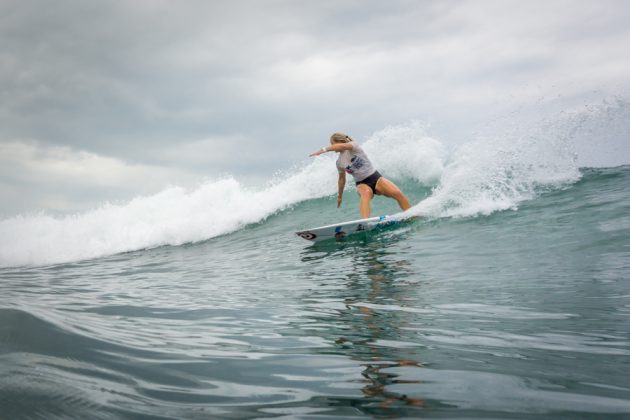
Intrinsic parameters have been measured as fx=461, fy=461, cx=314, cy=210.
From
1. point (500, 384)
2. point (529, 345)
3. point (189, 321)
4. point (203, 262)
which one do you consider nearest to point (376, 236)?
point (203, 262)

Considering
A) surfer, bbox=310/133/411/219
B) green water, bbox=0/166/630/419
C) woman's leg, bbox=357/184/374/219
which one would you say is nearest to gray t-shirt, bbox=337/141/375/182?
surfer, bbox=310/133/411/219

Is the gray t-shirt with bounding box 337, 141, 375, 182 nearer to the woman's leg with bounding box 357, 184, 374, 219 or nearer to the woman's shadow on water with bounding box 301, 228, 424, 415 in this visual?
the woman's leg with bounding box 357, 184, 374, 219

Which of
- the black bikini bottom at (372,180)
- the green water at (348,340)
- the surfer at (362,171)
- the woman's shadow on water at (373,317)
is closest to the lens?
the green water at (348,340)

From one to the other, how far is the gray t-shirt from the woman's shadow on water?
2.08 metres

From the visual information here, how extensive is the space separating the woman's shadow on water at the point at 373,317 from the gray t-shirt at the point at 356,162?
208cm

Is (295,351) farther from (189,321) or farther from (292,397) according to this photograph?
(189,321)

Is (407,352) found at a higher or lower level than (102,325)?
lower

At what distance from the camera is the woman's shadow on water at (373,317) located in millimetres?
1897

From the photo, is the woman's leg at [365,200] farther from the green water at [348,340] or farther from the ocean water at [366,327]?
the green water at [348,340]

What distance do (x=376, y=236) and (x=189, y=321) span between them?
6019 mm

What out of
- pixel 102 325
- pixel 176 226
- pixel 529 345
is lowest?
pixel 529 345

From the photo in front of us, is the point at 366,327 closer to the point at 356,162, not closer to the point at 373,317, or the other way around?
the point at 373,317

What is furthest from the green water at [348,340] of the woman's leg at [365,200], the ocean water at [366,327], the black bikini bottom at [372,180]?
the black bikini bottom at [372,180]

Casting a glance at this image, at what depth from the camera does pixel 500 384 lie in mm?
1914
